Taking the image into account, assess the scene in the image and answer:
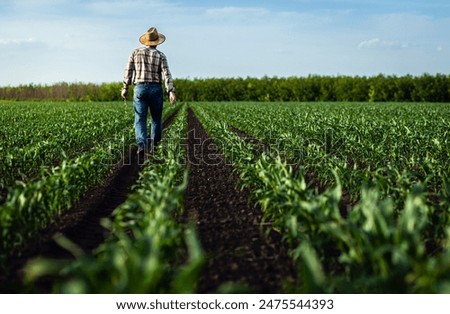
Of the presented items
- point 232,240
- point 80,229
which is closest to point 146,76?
point 80,229

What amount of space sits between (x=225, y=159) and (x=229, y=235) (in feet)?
17.1

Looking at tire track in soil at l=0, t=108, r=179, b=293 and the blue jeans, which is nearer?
tire track in soil at l=0, t=108, r=179, b=293

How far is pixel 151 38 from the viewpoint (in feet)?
33.7

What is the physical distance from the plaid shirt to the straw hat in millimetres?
114

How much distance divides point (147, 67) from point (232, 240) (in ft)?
19.7

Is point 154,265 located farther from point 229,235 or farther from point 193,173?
point 193,173

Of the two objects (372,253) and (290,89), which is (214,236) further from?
(290,89)

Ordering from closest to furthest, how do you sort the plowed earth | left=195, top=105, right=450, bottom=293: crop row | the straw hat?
left=195, top=105, right=450, bottom=293: crop row
the plowed earth
the straw hat

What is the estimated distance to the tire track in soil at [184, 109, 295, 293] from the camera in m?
4.08

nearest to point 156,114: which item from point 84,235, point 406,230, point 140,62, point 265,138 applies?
point 140,62

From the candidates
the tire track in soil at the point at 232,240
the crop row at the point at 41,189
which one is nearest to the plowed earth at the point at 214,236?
the tire track in soil at the point at 232,240

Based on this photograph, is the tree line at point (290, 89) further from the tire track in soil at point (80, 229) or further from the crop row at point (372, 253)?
the crop row at point (372, 253)

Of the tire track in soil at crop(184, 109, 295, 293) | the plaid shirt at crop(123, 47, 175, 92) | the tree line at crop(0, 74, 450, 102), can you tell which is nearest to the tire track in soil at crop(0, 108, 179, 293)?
the tire track in soil at crop(184, 109, 295, 293)

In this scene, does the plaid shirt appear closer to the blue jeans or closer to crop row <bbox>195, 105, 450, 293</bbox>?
the blue jeans
